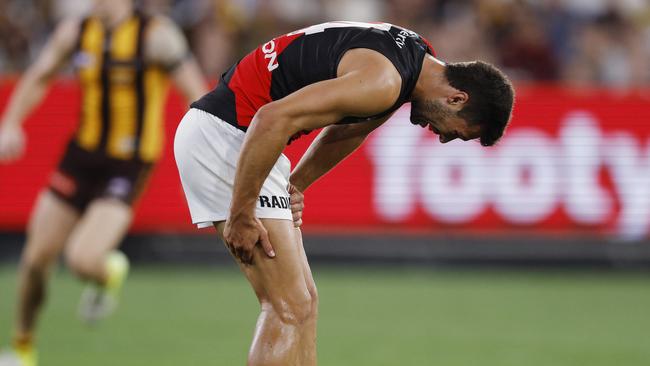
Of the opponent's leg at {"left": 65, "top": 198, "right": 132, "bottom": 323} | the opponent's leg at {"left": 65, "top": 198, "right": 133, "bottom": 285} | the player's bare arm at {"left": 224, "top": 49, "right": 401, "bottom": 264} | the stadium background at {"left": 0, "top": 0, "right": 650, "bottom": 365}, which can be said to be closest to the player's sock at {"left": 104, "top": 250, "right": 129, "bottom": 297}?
the opponent's leg at {"left": 65, "top": 198, "right": 132, "bottom": 323}

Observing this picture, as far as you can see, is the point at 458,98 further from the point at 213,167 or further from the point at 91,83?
the point at 91,83

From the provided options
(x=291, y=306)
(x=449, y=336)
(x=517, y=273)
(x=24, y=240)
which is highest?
(x=291, y=306)

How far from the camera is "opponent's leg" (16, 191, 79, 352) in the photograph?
766cm

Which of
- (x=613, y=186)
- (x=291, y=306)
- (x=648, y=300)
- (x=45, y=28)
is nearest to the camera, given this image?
(x=291, y=306)

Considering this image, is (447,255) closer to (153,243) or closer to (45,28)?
(153,243)

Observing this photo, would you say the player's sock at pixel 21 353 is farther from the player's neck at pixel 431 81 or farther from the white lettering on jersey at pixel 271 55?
the player's neck at pixel 431 81

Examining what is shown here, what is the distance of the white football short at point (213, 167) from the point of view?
532 centimetres

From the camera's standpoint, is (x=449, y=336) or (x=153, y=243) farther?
(x=153, y=243)

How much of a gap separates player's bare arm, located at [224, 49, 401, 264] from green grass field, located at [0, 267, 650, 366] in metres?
3.21

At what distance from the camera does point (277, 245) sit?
5.21 metres

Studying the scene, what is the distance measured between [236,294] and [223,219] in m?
6.22

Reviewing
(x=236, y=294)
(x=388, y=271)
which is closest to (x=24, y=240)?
(x=236, y=294)

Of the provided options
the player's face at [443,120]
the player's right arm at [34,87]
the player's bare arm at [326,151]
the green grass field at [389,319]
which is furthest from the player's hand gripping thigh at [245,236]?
the player's right arm at [34,87]

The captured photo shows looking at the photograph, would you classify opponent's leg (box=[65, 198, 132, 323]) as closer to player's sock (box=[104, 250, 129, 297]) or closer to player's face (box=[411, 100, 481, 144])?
player's sock (box=[104, 250, 129, 297])
